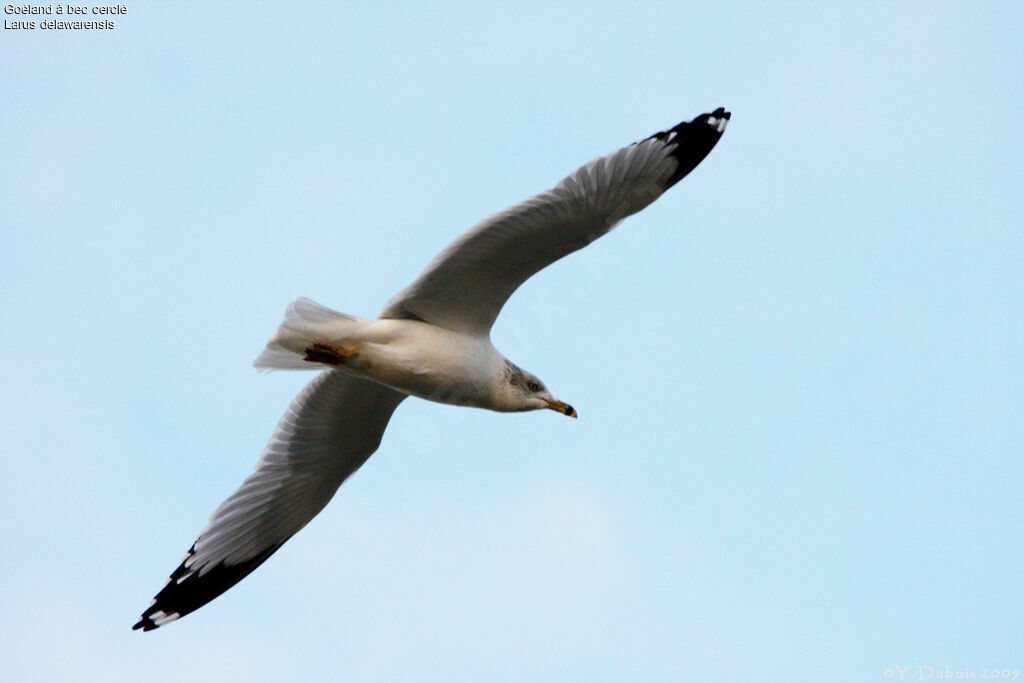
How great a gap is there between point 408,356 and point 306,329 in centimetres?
59

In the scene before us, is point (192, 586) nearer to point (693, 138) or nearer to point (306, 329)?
point (306, 329)

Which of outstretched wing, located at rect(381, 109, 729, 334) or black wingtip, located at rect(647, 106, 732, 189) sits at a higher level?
black wingtip, located at rect(647, 106, 732, 189)

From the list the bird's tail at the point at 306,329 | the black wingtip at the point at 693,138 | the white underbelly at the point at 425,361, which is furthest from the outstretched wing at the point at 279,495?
the black wingtip at the point at 693,138

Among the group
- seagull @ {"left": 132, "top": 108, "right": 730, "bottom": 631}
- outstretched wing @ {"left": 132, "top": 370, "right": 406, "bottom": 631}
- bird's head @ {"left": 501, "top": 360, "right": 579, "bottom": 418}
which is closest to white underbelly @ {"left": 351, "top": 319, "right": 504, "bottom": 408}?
seagull @ {"left": 132, "top": 108, "right": 730, "bottom": 631}

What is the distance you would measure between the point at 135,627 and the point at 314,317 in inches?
112

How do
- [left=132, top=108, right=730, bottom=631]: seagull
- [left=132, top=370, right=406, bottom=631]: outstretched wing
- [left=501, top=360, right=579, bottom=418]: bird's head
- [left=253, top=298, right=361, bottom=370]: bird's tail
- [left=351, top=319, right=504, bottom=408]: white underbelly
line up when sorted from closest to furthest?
→ [left=132, top=108, right=730, bottom=631]: seagull
[left=253, top=298, right=361, bottom=370]: bird's tail
[left=351, top=319, right=504, bottom=408]: white underbelly
[left=501, top=360, right=579, bottom=418]: bird's head
[left=132, top=370, right=406, bottom=631]: outstretched wing

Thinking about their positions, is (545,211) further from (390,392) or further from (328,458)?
(328,458)

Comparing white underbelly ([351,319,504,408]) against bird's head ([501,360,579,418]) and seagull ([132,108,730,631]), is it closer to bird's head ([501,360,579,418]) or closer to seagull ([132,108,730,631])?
seagull ([132,108,730,631])

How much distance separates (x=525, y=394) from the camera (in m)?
8.39

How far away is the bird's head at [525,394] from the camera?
327 inches

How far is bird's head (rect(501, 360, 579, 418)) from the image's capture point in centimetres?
831

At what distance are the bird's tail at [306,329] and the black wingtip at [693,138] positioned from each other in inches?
77.7

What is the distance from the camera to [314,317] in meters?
7.84

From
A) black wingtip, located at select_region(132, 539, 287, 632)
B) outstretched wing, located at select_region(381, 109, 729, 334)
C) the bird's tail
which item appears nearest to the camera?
outstretched wing, located at select_region(381, 109, 729, 334)
